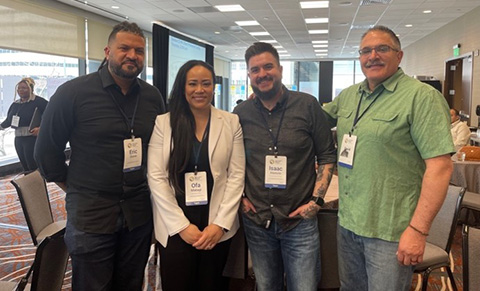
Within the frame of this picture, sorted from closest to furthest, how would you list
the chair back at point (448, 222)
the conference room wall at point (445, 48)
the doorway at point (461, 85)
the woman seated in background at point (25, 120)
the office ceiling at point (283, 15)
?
the chair back at point (448, 222)
the woman seated in background at point (25, 120)
the office ceiling at point (283, 15)
the conference room wall at point (445, 48)
the doorway at point (461, 85)

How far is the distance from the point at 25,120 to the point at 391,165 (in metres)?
5.56

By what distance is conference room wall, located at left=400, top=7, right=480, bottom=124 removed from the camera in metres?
8.45

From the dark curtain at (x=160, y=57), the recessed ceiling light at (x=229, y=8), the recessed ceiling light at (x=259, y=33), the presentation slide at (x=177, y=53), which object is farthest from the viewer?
the recessed ceiling light at (x=259, y=33)

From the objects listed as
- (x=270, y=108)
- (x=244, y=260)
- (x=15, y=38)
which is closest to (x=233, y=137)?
(x=270, y=108)

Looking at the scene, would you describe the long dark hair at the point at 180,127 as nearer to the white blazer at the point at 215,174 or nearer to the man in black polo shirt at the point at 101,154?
the white blazer at the point at 215,174

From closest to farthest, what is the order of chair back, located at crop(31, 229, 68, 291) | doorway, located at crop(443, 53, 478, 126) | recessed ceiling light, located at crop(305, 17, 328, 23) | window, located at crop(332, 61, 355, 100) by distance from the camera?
chair back, located at crop(31, 229, 68, 291), doorway, located at crop(443, 53, 478, 126), recessed ceiling light, located at crop(305, 17, 328, 23), window, located at crop(332, 61, 355, 100)

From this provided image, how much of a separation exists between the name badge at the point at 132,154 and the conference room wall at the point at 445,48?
8640 mm

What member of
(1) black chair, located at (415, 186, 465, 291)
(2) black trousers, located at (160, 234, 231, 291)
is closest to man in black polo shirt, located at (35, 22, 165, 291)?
(2) black trousers, located at (160, 234, 231, 291)

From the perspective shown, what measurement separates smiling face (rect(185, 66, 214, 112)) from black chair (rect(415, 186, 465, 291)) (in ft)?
5.38

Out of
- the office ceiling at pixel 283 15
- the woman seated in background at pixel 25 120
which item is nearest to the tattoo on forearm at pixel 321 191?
the woman seated in background at pixel 25 120

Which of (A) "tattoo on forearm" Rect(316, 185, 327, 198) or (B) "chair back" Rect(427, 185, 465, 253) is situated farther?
(B) "chair back" Rect(427, 185, 465, 253)

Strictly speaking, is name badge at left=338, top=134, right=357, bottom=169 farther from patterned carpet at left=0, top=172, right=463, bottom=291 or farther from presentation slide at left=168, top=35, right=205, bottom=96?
presentation slide at left=168, top=35, right=205, bottom=96

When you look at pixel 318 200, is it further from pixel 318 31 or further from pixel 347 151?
pixel 318 31

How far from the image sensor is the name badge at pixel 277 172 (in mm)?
1746
